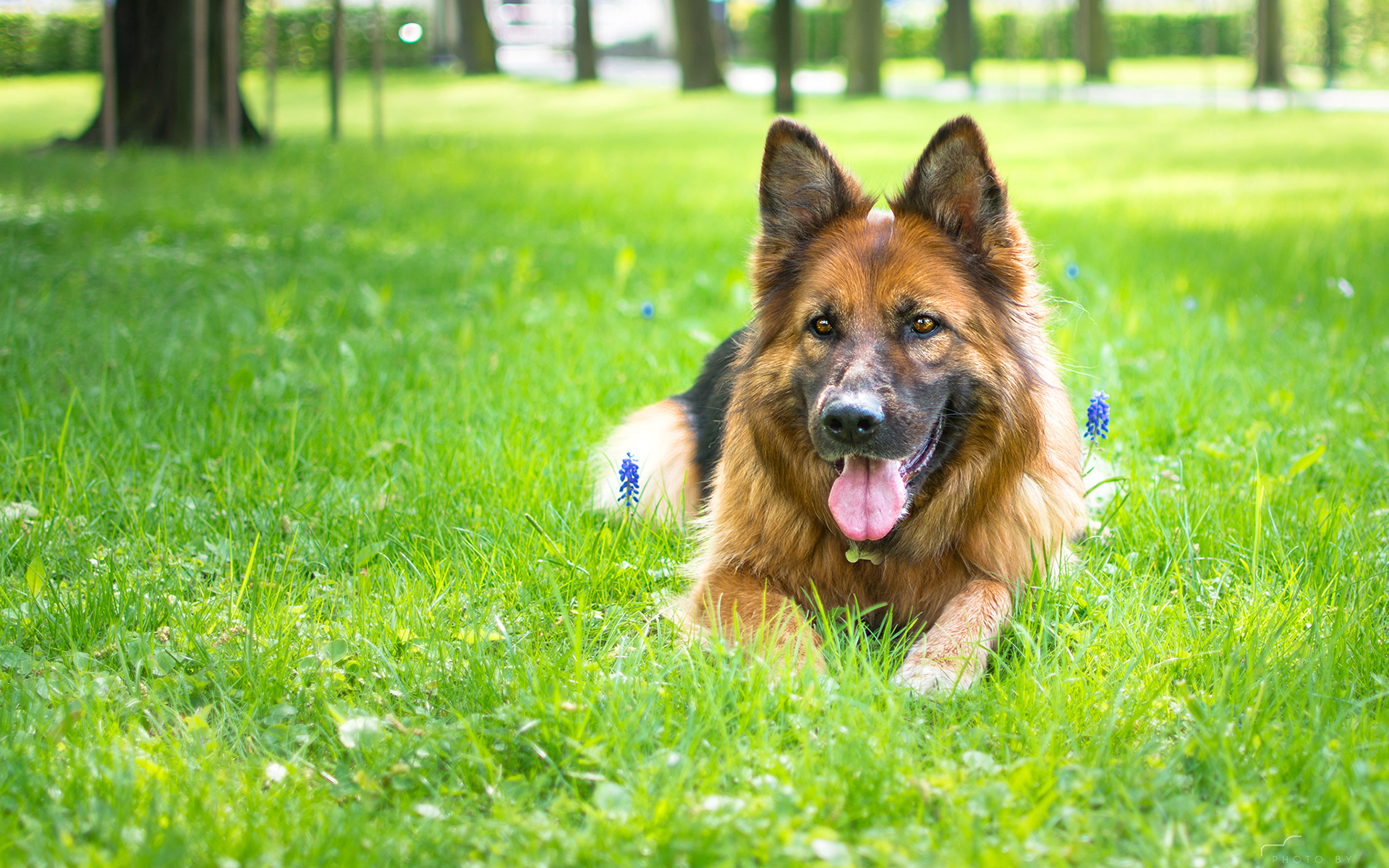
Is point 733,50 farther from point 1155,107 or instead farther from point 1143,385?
point 1143,385

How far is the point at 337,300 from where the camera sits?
6.74 metres

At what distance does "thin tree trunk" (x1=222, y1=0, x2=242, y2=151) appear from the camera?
1384cm

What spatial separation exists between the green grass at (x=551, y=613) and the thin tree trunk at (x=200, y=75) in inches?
264

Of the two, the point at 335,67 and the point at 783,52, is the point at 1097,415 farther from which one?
the point at 783,52

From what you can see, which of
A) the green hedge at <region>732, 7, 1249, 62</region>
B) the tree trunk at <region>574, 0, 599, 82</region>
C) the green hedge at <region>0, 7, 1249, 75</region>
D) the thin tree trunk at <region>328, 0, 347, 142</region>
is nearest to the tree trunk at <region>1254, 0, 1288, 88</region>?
the green hedge at <region>0, 7, 1249, 75</region>

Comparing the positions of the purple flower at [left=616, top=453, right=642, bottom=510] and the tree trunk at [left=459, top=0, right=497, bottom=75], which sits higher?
the tree trunk at [left=459, top=0, right=497, bottom=75]

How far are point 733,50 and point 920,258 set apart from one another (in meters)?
62.6

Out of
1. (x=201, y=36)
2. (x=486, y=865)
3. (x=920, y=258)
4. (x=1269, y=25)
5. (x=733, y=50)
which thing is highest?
(x=733, y=50)

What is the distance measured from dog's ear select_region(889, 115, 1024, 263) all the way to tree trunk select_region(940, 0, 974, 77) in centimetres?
3584

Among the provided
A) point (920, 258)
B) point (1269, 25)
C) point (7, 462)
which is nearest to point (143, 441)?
point (7, 462)

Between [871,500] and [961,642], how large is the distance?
0.46 meters

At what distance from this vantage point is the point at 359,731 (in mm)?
2430

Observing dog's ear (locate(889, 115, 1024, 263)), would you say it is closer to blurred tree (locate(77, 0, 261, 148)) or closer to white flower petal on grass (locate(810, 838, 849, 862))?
white flower petal on grass (locate(810, 838, 849, 862))

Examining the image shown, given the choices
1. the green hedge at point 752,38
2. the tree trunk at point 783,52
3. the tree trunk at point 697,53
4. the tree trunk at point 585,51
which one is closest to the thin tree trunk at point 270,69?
the tree trunk at point 783,52
